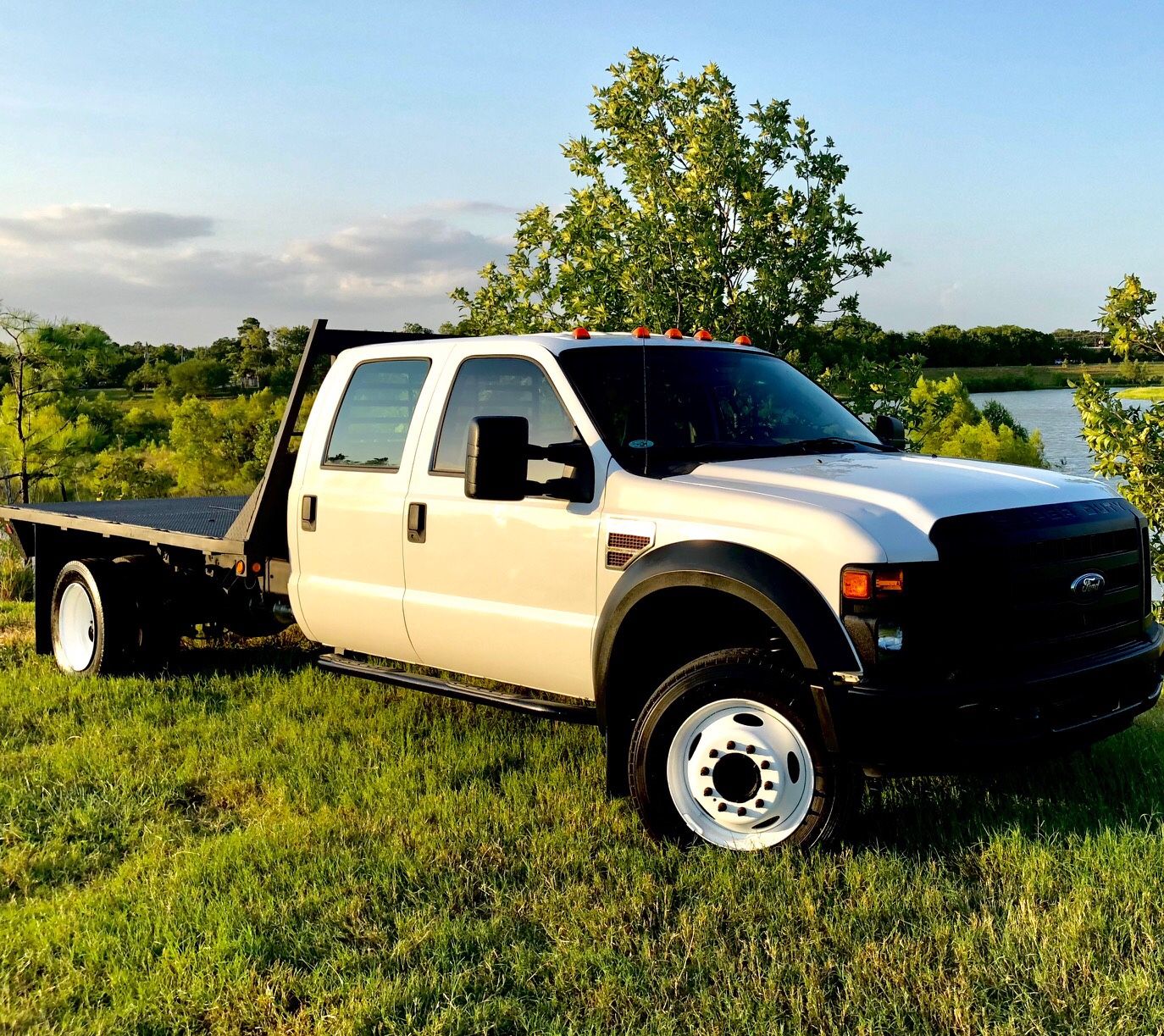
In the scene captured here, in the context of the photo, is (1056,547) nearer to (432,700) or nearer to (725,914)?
(725,914)

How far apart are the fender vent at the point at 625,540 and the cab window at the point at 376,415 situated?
1449 mm

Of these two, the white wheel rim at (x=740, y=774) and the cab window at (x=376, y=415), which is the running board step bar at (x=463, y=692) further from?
the cab window at (x=376, y=415)

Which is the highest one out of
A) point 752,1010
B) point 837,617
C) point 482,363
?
point 482,363

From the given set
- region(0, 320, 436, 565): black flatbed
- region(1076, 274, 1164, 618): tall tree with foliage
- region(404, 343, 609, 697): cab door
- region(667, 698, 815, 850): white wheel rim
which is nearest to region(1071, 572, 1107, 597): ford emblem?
region(667, 698, 815, 850): white wheel rim

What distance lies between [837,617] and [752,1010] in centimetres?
139

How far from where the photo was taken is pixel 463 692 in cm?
553

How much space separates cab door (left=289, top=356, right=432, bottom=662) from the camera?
5.82 m

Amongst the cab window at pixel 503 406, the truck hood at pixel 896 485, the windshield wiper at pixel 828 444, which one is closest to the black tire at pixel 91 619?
the cab window at pixel 503 406

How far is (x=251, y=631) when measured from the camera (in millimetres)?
8320

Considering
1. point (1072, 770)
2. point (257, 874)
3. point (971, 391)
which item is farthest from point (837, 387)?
point (971, 391)

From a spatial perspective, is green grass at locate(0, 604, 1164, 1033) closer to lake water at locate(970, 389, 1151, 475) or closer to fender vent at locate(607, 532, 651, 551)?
fender vent at locate(607, 532, 651, 551)

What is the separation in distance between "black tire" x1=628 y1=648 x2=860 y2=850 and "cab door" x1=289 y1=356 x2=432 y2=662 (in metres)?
1.76

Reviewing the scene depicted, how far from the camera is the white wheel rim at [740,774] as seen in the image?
4332 millimetres

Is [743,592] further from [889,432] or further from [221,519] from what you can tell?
[221,519]
